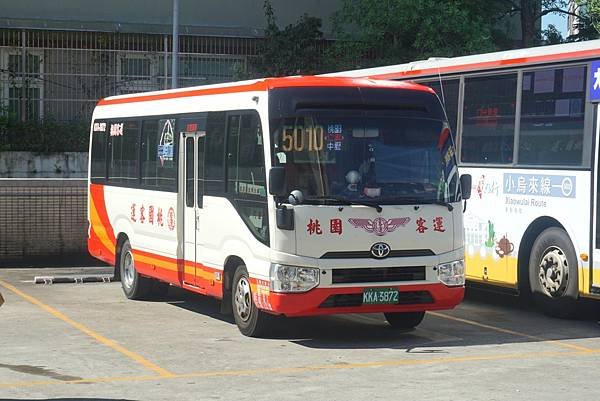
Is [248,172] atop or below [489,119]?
below

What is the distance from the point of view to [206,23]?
109 feet

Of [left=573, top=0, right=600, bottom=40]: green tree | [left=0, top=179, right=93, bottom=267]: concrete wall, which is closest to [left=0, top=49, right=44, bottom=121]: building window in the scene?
[left=0, top=179, right=93, bottom=267]: concrete wall

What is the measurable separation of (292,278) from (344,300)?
581 mm

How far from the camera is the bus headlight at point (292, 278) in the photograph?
472 inches

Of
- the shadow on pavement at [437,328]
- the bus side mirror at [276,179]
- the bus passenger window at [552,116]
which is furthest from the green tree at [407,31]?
the bus side mirror at [276,179]

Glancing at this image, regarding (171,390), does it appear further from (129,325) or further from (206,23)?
(206,23)

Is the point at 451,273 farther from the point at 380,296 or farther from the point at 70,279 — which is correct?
the point at 70,279

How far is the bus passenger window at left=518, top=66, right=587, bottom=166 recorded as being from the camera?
14.1 metres

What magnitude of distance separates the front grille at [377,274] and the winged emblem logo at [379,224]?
1.22 feet

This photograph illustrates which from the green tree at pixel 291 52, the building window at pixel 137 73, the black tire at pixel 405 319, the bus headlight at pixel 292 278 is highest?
the green tree at pixel 291 52

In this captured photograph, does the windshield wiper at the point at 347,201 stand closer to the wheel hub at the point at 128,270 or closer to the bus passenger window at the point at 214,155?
the bus passenger window at the point at 214,155

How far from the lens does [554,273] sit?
14.6m

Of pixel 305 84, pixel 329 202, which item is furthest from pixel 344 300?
pixel 305 84

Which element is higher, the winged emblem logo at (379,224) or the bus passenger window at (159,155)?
the bus passenger window at (159,155)
